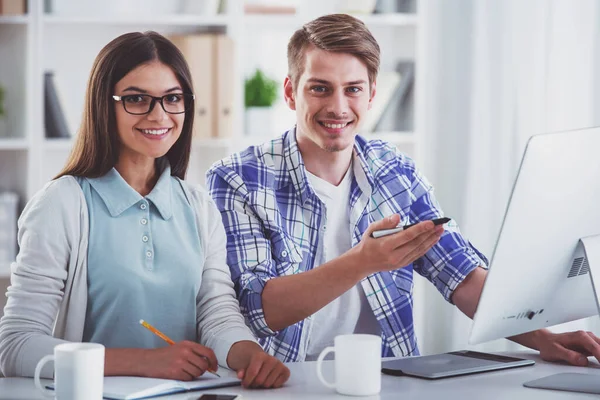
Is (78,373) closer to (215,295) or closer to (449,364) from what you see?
(215,295)

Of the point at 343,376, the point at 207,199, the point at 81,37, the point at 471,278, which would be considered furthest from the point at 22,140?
the point at 343,376

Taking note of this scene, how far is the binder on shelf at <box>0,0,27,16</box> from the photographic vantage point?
319 centimetres

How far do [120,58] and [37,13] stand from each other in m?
1.72

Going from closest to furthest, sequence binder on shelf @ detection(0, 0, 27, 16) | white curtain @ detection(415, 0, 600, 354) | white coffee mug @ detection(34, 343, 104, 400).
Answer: white coffee mug @ detection(34, 343, 104, 400)
white curtain @ detection(415, 0, 600, 354)
binder on shelf @ detection(0, 0, 27, 16)

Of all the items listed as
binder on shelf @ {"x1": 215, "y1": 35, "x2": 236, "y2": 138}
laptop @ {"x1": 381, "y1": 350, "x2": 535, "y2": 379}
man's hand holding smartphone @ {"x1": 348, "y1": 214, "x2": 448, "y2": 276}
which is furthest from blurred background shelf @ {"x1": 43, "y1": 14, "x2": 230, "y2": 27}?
laptop @ {"x1": 381, "y1": 350, "x2": 535, "y2": 379}

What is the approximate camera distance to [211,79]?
10.7 feet

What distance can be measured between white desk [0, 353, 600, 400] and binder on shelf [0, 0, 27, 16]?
6.94ft

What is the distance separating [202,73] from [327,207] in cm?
134

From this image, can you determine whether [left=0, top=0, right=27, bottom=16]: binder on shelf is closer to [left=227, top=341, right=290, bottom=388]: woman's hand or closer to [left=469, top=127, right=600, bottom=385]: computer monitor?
[left=227, top=341, right=290, bottom=388]: woman's hand

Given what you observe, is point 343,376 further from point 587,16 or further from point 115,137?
point 587,16

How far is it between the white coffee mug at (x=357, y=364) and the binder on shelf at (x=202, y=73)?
6.60 feet

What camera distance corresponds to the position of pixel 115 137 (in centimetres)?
174

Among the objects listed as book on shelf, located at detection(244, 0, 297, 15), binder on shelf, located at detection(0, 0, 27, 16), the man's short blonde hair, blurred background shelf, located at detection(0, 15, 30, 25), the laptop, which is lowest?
the laptop

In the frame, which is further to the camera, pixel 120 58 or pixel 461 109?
pixel 461 109
